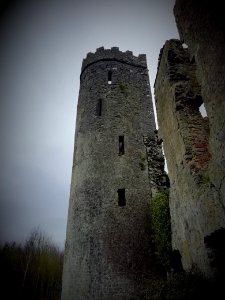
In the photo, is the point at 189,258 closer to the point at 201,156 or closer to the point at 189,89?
the point at 201,156

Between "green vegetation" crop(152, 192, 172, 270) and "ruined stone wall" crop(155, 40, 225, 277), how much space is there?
148cm

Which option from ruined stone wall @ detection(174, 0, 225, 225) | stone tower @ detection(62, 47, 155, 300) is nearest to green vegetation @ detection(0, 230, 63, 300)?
stone tower @ detection(62, 47, 155, 300)

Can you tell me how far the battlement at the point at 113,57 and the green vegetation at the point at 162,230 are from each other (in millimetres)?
8872

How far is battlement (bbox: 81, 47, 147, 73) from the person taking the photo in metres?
14.5

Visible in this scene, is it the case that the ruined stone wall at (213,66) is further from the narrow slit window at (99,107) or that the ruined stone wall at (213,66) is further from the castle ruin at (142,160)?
the narrow slit window at (99,107)

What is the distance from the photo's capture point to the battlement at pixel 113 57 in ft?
47.7

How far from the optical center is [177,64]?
741 centimetres

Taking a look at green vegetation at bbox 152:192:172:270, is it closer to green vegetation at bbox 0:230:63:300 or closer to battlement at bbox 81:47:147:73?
battlement at bbox 81:47:147:73

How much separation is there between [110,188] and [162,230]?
2627mm

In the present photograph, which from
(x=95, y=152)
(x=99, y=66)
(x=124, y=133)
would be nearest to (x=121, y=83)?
(x=99, y=66)

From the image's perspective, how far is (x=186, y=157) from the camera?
19.6ft

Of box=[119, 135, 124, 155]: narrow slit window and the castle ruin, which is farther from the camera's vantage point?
box=[119, 135, 124, 155]: narrow slit window

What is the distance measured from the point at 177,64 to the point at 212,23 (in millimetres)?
2704

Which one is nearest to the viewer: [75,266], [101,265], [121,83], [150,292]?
[150,292]
